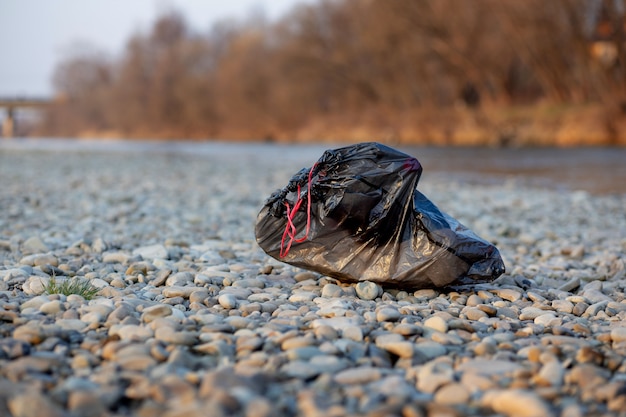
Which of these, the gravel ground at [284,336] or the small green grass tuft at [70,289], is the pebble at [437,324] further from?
the small green grass tuft at [70,289]

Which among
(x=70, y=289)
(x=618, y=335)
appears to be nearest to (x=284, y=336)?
(x=70, y=289)

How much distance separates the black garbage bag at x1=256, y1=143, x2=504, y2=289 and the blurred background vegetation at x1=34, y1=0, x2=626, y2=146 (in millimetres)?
25783

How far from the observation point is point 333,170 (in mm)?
4059

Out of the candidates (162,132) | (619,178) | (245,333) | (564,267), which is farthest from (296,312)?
(162,132)

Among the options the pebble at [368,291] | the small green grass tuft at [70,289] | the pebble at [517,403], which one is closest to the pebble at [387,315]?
the pebble at [368,291]

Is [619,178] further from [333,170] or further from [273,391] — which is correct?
[273,391]

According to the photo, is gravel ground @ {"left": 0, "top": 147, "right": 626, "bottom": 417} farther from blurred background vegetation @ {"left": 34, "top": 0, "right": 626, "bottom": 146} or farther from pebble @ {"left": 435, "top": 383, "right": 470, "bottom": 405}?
blurred background vegetation @ {"left": 34, "top": 0, "right": 626, "bottom": 146}

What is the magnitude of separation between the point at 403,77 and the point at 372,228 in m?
40.7

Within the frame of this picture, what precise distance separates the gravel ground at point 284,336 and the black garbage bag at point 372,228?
149mm

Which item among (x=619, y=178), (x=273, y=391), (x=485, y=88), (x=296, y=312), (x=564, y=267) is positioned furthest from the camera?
(x=485, y=88)

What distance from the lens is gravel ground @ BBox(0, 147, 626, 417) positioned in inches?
91.0

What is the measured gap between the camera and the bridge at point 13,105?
236ft

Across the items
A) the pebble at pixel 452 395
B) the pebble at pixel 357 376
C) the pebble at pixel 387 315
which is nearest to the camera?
the pebble at pixel 452 395

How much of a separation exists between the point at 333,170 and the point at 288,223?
0.46 m
